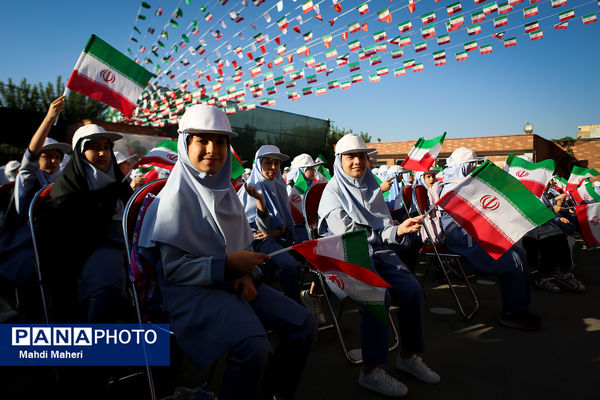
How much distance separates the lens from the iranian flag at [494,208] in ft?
8.75

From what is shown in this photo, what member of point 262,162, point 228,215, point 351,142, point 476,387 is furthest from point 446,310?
point 228,215

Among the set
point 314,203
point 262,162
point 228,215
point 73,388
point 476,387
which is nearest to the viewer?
point 228,215

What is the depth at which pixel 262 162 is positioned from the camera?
170 inches

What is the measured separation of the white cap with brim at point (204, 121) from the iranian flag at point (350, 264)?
731 millimetres

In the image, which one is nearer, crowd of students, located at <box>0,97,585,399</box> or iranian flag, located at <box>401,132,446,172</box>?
crowd of students, located at <box>0,97,585,399</box>

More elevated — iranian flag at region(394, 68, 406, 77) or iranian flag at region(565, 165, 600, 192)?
iranian flag at region(394, 68, 406, 77)

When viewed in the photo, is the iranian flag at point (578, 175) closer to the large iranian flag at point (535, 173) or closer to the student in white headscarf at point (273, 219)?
the large iranian flag at point (535, 173)

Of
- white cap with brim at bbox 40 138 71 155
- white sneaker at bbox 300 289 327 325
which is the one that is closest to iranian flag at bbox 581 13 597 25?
white sneaker at bbox 300 289 327 325

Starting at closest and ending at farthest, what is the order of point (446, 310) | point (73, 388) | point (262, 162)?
point (73, 388) < point (446, 310) < point (262, 162)

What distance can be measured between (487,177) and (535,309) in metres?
2.13

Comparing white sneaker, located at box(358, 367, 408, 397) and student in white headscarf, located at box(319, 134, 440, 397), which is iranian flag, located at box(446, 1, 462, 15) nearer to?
student in white headscarf, located at box(319, 134, 440, 397)

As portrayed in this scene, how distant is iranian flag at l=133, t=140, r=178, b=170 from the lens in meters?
4.37

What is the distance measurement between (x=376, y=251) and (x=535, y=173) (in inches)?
114

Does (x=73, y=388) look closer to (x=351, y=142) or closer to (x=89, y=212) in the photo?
(x=89, y=212)
